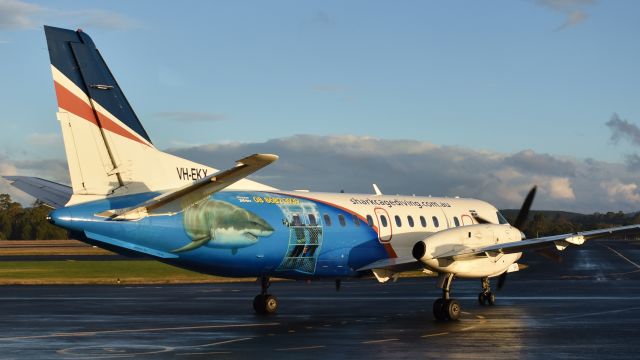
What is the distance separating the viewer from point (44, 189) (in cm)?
2267

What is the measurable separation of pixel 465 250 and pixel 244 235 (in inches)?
252

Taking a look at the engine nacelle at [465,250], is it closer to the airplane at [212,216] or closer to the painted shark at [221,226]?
the airplane at [212,216]

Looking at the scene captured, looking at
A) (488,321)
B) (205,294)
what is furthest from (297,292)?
(488,321)

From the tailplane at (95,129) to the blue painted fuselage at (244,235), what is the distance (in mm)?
512

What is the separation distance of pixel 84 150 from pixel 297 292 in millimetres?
17339

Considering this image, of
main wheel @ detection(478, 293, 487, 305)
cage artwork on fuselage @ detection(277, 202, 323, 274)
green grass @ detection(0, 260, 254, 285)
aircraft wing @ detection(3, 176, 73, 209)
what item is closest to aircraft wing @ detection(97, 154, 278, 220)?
aircraft wing @ detection(3, 176, 73, 209)

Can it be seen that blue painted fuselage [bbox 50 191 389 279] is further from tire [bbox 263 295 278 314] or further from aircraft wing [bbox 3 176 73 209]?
aircraft wing [bbox 3 176 73 209]

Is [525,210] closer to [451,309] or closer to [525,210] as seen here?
[525,210]

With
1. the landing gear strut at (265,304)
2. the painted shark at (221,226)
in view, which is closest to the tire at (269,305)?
the landing gear strut at (265,304)

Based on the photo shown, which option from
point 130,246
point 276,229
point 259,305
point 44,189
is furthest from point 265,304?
point 44,189

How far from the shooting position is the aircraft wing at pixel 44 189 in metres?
21.6

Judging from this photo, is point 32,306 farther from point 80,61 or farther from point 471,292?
point 471,292

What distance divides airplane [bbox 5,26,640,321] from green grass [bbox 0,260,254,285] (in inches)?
776

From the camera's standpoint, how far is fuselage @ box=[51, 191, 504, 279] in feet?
63.7
